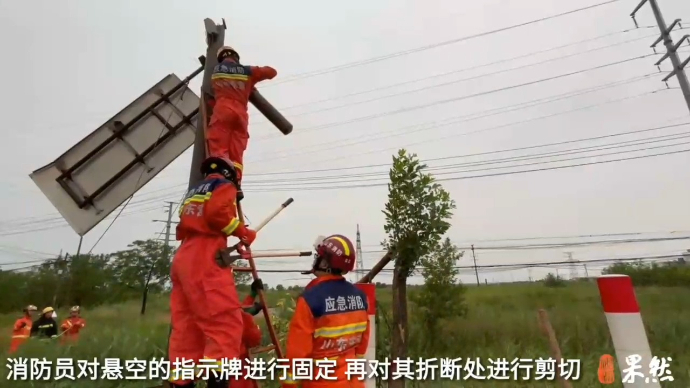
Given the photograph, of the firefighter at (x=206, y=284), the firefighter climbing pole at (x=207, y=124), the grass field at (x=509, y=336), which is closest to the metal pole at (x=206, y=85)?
the firefighter climbing pole at (x=207, y=124)

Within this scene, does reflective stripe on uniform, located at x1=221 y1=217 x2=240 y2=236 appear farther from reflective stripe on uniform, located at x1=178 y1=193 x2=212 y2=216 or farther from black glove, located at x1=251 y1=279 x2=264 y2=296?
→ black glove, located at x1=251 y1=279 x2=264 y2=296

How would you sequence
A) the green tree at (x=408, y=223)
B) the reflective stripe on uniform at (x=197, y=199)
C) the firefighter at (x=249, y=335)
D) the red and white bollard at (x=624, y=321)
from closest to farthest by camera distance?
the red and white bollard at (x=624, y=321) < the reflective stripe on uniform at (x=197, y=199) < the firefighter at (x=249, y=335) < the green tree at (x=408, y=223)

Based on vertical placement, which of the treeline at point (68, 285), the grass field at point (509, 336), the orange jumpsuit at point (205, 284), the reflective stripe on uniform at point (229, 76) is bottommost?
the grass field at point (509, 336)

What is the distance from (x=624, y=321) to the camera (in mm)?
2797

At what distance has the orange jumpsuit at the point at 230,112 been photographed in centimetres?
382

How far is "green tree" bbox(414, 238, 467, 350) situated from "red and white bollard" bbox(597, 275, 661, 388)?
10.5 metres

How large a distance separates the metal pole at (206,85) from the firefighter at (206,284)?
2.00 feet

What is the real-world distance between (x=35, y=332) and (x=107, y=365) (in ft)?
18.9

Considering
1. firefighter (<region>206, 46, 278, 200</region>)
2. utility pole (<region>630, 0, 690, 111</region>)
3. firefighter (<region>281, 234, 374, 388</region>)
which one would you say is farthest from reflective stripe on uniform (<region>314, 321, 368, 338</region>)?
utility pole (<region>630, 0, 690, 111</region>)

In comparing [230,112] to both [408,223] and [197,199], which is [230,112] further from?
[408,223]

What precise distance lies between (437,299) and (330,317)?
11.0 metres

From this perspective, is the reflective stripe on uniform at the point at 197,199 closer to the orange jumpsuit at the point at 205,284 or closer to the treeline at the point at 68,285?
the orange jumpsuit at the point at 205,284

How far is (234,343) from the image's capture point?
307 centimetres

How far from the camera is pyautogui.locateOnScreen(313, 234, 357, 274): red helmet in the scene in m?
3.25
